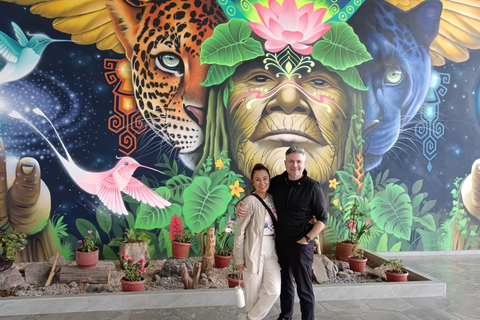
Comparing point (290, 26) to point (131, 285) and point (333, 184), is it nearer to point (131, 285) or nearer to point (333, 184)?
point (333, 184)

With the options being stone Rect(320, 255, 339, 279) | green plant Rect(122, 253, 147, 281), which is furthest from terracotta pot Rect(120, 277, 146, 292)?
stone Rect(320, 255, 339, 279)

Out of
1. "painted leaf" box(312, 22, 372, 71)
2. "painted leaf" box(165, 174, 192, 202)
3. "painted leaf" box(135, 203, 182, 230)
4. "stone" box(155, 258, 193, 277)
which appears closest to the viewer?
"stone" box(155, 258, 193, 277)

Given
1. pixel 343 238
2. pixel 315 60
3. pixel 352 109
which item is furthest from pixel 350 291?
pixel 315 60

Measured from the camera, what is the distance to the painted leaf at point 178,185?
5.18 meters

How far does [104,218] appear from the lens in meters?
4.98

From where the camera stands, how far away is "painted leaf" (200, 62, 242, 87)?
5.30 m

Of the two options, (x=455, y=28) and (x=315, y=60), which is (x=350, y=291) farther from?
(x=455, y=28)

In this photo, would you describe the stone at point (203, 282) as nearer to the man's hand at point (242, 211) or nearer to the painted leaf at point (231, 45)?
the man's hand at point (242, 211)

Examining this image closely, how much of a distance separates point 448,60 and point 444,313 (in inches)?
171

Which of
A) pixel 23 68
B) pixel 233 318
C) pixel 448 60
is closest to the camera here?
pixel 233 318

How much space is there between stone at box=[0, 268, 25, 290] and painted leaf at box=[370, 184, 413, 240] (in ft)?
15.9

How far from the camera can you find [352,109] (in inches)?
224

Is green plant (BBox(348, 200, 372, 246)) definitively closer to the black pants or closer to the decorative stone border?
the decorative stone border

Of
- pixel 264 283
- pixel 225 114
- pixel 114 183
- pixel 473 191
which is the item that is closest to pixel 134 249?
pixel 114 183
